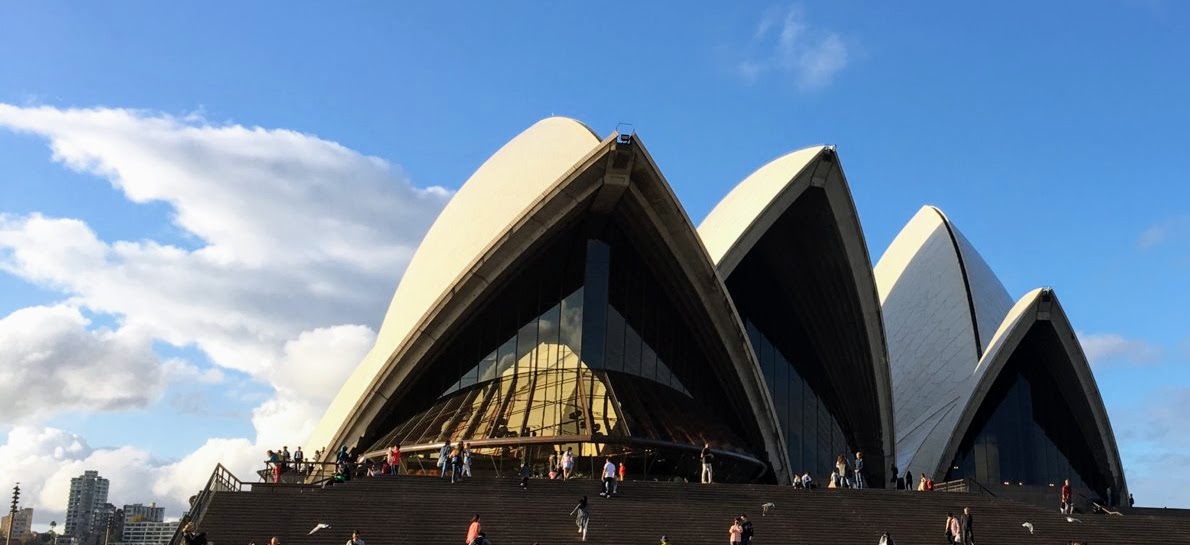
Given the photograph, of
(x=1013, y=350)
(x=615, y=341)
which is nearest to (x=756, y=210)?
(x=615, y=341)

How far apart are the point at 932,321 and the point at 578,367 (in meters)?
16.8

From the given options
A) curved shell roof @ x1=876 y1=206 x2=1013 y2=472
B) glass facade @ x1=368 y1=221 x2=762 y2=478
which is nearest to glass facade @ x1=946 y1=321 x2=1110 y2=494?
curved shell roof @ x1=876 y1=206 x2=1013 y2=472

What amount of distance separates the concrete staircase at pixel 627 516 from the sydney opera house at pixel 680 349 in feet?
17.6

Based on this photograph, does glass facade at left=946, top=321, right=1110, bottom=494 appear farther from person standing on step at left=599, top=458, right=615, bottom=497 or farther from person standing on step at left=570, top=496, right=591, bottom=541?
person standing on step at left=570, top=496, right=591, bottom=541

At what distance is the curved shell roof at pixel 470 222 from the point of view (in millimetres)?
29391

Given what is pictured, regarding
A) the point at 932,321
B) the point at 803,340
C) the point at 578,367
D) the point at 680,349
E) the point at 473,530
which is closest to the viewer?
the point at 473,530

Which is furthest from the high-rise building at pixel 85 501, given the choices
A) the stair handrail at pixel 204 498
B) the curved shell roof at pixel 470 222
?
the stair handrail at pixel 204 498

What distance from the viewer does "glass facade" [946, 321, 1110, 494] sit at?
1369 inches

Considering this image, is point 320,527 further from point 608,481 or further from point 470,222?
point 470,222

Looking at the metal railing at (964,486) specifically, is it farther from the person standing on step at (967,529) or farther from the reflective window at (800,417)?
the reflective window at (800,417)

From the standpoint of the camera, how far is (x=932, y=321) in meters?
38.6

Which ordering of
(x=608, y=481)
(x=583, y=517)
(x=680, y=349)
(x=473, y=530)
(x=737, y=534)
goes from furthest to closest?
(x=680, y=349)
(x=608, y=481)
(x=583, y=517)
(x=737, y=534)
(x=473, y=530)

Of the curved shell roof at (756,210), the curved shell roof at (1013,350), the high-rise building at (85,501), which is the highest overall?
the curved shell roof at (756,210)

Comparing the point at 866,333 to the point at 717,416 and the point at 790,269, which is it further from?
the point at 717,416
